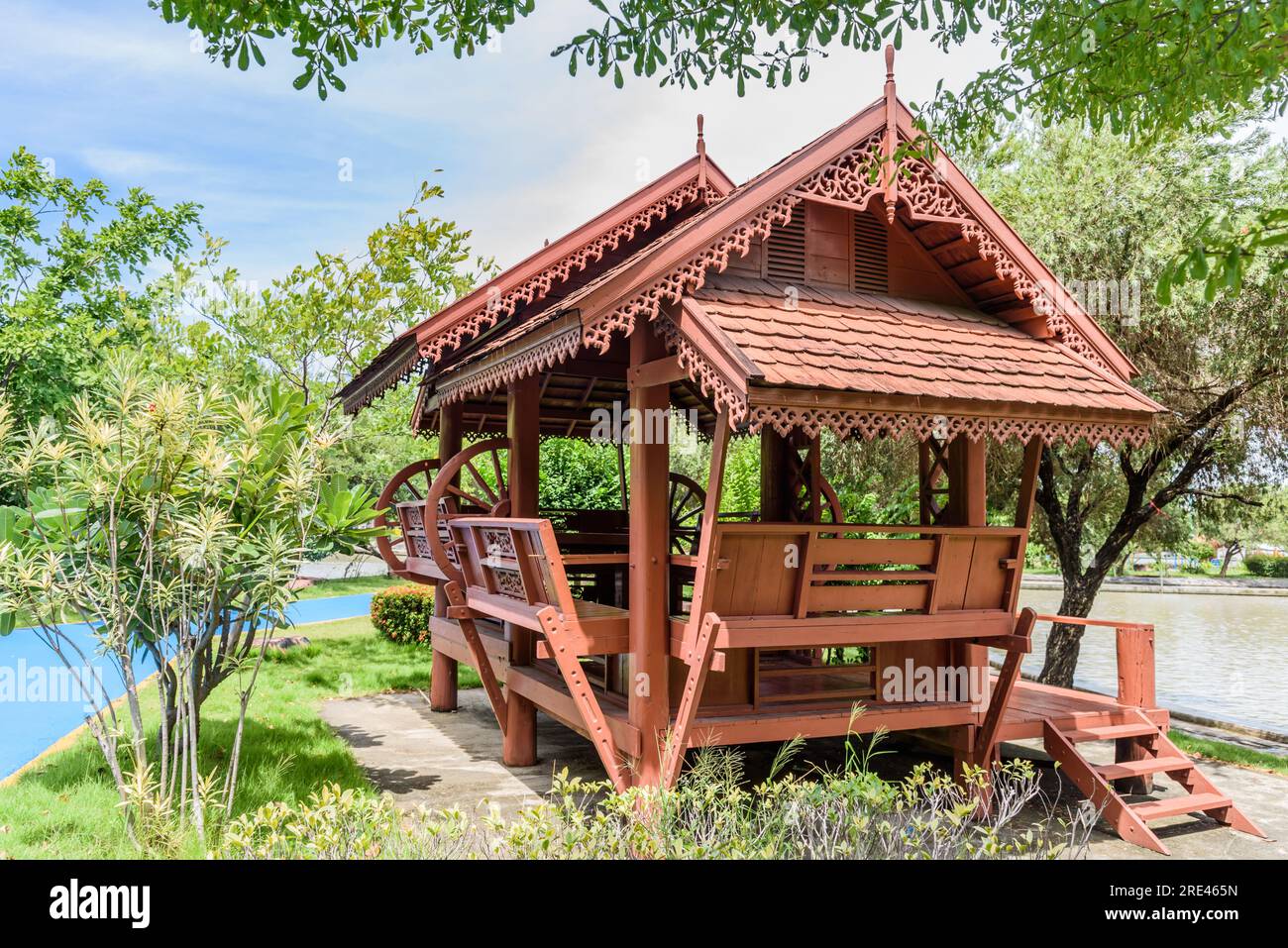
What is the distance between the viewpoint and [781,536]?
6.85 meters

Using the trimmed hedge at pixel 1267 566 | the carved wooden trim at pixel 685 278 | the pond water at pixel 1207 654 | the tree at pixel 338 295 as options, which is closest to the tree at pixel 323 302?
the tree at pixel 338 295

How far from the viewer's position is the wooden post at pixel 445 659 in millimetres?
12055

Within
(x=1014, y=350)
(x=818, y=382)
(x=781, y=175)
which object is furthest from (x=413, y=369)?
(x=1014, y=350)

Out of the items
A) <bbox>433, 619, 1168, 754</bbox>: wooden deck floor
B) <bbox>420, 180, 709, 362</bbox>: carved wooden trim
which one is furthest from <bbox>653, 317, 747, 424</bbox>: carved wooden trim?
<bbox>420, 180, 709, 362</bbox>: carved wooden trim

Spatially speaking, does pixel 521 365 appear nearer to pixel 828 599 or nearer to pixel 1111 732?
pixel 828 599

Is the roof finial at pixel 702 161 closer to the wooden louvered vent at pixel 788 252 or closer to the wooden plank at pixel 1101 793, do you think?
the wooden louvered vent at pixel 788 252

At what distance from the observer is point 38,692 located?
A: 51.5 ft

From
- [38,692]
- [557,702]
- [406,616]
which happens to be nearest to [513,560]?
[557,702]

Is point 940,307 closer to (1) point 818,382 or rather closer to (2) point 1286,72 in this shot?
(1) point 818,382

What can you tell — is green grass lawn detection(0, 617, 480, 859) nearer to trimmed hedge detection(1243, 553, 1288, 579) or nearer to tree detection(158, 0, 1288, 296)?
tree detection(158, 0, 1288, 296)

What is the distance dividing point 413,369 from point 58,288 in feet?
65.8

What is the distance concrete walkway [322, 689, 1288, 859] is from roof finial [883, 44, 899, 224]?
18.1 ft

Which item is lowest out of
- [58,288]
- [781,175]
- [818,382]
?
[818,382]

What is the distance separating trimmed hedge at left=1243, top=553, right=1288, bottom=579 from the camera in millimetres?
55312
